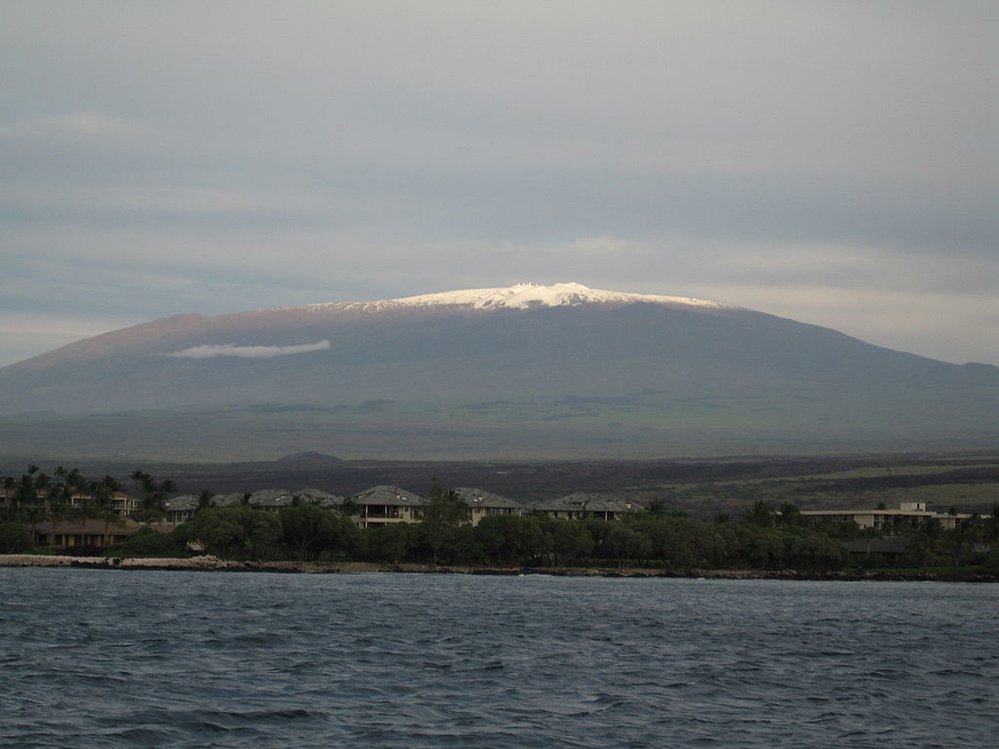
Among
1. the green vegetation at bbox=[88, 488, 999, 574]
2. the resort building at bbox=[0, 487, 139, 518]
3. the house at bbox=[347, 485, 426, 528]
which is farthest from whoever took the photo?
the house at bbox=[347, 485, 426, 528]

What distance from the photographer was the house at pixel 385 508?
191000 mm

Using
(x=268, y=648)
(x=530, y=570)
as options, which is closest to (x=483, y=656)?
(x=268, y=648)

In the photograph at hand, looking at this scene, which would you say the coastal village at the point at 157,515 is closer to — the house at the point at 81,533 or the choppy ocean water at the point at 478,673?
the house at the point at 81,533

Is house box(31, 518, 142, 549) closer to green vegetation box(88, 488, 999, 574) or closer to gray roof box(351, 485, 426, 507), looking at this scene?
green vegetation box(88, 488, 999, 574)

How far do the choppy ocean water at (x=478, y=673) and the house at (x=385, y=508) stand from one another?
103016 mm

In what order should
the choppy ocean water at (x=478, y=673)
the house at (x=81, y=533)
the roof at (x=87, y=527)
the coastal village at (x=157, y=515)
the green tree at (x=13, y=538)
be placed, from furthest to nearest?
the roof at (x=87, y=527) → the house at (x=81, y=533) → the coastal village at (x=157, y=515) → the green tree at (x=13, y=538) → the choppy ocean water at (x=478, y=673)

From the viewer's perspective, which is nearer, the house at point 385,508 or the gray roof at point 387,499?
the house at point 385,508

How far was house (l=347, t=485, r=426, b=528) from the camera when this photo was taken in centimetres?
19100

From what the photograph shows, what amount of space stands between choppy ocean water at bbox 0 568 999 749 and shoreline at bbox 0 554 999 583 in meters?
49.7

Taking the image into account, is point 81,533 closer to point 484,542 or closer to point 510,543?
point 484,542

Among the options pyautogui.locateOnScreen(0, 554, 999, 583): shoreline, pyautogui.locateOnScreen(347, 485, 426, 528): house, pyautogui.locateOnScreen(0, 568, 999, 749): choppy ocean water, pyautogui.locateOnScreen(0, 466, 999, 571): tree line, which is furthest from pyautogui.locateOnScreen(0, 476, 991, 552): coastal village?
pyautogui.locateOnScreen(0, 568, 999, 749): choppy ocean water

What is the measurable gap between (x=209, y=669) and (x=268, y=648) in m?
7.80

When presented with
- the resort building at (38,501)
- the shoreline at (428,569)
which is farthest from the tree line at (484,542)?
the resort building at (38,501)

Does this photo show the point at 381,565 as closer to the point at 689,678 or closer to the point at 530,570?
the point at 530,570
